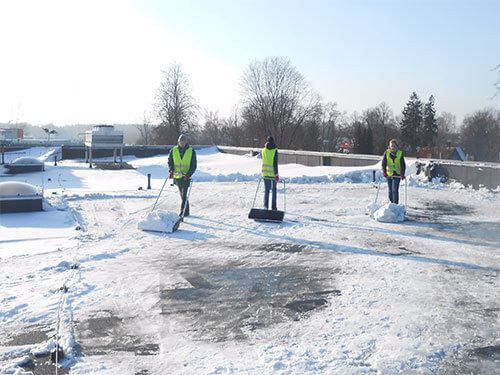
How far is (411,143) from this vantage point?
262 ft

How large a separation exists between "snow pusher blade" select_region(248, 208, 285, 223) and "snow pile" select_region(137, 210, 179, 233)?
2.19m

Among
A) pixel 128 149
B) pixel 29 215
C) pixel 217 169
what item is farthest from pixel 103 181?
pixel 128 149

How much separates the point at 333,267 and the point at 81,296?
13.2ft

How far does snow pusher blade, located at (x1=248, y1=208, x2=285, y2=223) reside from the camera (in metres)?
11.6

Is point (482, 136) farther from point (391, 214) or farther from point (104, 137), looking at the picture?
point (391, 214)

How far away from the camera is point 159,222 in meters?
10.4

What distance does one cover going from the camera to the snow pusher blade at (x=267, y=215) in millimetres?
11641

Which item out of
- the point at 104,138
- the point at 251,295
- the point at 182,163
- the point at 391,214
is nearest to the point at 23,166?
the point at 104,138

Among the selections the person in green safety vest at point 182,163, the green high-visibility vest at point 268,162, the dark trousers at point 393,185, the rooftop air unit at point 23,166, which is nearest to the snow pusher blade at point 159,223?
the person in green safety vest at point 182,163

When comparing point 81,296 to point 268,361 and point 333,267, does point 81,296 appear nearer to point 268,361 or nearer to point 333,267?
point 268,361

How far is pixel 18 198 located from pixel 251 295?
351 inches

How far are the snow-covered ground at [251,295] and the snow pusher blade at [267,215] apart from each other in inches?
8.4

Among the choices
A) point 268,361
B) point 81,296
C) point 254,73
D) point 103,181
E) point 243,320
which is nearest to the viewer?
point 268,361

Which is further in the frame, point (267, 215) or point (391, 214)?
point (391, 214)
